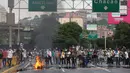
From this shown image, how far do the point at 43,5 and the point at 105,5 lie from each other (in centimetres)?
603

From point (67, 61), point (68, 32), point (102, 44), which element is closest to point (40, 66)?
point (67, 61)

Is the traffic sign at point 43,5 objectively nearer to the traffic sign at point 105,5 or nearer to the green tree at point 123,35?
the traffic sign at point 105,5

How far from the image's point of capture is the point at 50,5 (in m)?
36.6

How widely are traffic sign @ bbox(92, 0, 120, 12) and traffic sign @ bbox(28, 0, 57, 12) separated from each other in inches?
156

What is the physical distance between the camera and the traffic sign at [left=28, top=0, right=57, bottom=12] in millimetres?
36281

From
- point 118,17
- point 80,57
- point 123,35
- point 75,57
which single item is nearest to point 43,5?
point 75,57

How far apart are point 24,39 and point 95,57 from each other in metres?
102

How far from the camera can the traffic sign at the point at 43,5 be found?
3628cm

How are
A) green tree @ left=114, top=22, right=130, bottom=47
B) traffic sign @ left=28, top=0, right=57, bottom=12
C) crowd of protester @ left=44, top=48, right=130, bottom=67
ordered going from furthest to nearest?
green tree @ left=114, top=22, right=130, bottom=47, traffic sign @ left=28, top=0, right=57, bottom=12, crowd of protester @ left=44, top=48, right=130, bottom=67

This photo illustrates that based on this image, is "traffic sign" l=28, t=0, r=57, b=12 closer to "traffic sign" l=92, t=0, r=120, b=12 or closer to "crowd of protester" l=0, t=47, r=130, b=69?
"traffic sign" l=92, t=0, r=120, b=12

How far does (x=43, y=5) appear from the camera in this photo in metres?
36.4

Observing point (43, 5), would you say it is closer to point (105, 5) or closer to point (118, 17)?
point (105, 5)

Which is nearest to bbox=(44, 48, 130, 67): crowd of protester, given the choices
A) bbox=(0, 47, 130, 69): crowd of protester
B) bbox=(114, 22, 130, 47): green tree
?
bbox=(0, 47, 130, 69): crowd of protester

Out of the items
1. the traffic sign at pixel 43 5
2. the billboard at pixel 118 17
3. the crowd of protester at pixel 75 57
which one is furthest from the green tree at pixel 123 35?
the traffic sign at pixel 43 5
